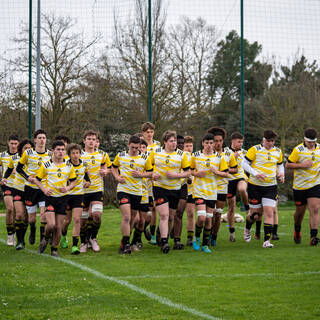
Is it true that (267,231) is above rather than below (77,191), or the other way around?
below

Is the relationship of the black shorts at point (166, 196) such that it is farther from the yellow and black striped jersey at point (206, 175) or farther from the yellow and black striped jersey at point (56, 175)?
the yellow and black striped jersey at point (56, 175)

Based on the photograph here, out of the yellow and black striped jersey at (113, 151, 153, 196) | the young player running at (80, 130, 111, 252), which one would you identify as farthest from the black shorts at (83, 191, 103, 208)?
the yellow and black striped jersey at (113, 151, 153, 196)

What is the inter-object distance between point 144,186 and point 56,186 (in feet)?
5.95

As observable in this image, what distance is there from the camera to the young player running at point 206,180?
35.0ft

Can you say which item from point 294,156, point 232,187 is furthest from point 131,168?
point 294,156

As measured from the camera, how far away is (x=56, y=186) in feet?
33.0

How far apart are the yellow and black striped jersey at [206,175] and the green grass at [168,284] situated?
1001mm

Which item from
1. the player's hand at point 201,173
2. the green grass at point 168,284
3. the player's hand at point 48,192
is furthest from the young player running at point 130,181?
the player's hand at point 48,192

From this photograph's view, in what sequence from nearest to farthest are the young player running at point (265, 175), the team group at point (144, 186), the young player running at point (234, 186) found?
the team group at point (144, 186) → the young player running at point (265, 175) → the young player running at point (234, 186)

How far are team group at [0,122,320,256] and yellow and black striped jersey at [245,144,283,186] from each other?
0.02m

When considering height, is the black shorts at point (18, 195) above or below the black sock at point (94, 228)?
above

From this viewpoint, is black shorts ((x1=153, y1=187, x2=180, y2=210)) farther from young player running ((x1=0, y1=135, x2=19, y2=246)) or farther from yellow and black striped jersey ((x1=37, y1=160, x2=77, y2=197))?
young player running ((x1=0, y1=135, x2=19, y2=246))

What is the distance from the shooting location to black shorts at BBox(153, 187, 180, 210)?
10.6 m

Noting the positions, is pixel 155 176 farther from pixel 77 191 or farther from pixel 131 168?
pixel 77 191
